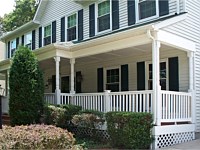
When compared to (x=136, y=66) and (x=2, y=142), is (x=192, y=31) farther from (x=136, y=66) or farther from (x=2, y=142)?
(x=2, y=142)

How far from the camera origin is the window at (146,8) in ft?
39.6

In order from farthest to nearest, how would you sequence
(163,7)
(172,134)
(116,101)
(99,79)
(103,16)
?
(99,79), (103,16), (163,7), (116,101), (172,134)

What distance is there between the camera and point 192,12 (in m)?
11.5

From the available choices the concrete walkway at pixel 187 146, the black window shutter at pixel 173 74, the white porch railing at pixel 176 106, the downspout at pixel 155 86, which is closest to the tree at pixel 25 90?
the downspout at pixel 155 86

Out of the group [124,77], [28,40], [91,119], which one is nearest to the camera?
[91,119]

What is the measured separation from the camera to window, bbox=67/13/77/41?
16250mm

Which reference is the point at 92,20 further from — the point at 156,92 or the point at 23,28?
the point at 23,28

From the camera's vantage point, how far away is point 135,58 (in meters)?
13.0

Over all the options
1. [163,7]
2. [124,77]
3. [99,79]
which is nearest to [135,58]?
[124,77]

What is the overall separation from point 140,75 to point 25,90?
492 cm

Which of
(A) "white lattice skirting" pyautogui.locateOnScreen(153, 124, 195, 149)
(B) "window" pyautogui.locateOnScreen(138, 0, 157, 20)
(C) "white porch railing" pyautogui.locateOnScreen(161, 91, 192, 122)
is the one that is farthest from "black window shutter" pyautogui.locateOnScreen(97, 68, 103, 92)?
(A) "white lattice skirting" pyautogui.locateOnScreen(153, 124, 195, 149)

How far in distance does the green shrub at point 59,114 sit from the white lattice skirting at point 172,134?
140 inches

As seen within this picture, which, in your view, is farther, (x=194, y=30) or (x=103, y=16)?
(x=103, y=16)

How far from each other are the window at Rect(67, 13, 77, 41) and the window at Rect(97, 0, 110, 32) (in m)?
2.10
